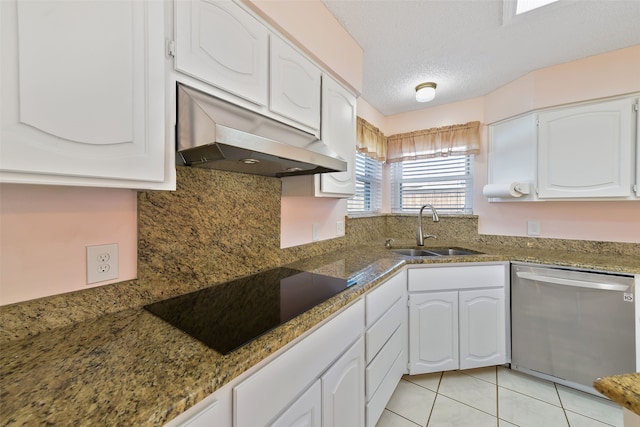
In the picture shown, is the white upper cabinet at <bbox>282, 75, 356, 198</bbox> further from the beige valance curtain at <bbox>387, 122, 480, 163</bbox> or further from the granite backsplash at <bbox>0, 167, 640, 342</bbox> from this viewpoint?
the beige valance curtain at <bbox>387, 122, 480, 163</bbox>

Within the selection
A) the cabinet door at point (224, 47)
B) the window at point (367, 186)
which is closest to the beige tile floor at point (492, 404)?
the window at point (367, 186)

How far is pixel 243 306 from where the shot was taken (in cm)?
97

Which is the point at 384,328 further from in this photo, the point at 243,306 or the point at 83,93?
the point at 83,93

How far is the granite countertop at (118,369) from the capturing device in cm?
47

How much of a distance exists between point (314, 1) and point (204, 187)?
123cm

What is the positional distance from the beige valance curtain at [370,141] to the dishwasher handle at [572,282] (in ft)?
5.26

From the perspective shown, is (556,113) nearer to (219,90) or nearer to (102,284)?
(219,90)

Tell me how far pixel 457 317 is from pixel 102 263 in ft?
6.99

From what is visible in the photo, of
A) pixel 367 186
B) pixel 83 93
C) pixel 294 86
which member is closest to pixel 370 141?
pixel 367 186

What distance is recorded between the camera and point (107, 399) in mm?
500

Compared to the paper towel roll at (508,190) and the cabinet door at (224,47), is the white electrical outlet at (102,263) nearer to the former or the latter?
the cabinet door at (224,47)

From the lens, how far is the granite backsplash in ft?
2.55

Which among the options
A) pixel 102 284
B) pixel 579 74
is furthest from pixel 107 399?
pixel 579 74

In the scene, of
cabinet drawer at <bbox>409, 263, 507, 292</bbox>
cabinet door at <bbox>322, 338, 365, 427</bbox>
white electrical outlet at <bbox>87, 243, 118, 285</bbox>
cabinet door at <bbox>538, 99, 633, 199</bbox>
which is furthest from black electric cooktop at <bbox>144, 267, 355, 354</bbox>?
cabinet door at <bbox>538, 99, 633, 199</bbox>
